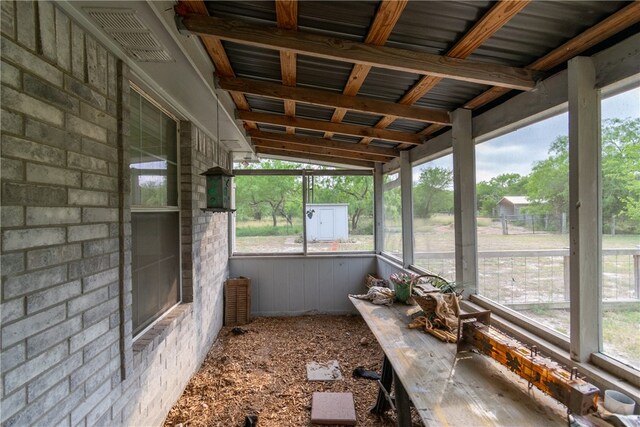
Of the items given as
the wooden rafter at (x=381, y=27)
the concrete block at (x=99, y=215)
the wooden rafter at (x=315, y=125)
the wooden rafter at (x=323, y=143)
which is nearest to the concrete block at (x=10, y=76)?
the concrete block at (x=99, y=215)

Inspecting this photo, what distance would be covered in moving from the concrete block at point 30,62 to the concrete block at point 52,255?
2.46 feet

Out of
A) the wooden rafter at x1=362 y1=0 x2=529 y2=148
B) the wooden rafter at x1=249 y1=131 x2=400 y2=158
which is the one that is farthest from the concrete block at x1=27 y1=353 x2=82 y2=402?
the wooden rafter at x1=249 y1=131 x2=400 y2=158

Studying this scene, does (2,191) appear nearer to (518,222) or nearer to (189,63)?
(189,63)

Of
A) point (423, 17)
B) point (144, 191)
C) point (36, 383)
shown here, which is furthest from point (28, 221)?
point (423, 17)

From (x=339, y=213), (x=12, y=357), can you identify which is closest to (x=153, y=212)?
(x=12, y=357)

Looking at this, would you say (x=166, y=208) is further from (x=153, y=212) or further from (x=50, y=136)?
(x=50, y=136)

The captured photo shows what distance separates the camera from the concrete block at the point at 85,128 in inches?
61.2

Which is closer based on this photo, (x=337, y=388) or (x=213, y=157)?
(x=337, y=388)

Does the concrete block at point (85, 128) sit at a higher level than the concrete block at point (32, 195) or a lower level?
higher

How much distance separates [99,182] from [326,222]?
4.15 m

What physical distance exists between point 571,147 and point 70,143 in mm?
2630

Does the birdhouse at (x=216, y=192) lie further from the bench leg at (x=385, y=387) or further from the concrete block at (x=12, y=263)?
the bench leg at (x=385, y=387)

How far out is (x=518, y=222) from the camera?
2.41m

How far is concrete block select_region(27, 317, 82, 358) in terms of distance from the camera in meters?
1.30
